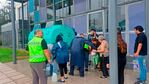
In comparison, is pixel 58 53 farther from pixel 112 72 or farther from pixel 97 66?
pixel 112 72

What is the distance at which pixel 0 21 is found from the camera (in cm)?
6888

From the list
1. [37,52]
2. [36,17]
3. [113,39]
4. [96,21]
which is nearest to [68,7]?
[96,21]

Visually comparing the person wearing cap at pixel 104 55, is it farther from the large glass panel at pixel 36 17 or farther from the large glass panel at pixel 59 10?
the large glass panel at pixel 36 17

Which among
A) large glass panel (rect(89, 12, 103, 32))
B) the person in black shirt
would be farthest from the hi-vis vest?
large glass panel (rect(89, 12, 103, 32))

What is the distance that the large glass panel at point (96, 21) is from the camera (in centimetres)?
1731

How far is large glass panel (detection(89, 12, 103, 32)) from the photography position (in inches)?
681

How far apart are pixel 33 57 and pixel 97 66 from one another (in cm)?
551

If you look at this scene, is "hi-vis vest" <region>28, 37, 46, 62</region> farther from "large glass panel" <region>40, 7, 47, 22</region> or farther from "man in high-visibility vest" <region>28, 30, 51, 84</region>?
"large glass panel" <region>40, 7, 47, 22</region>

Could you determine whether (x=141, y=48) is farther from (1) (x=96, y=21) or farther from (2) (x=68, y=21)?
(2) (x=68, y=21)

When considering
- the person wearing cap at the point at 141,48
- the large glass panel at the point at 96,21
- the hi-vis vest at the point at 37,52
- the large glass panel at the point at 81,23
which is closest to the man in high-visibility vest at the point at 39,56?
the hi-vis vest at the point at 37,52

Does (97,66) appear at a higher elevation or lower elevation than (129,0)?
lower

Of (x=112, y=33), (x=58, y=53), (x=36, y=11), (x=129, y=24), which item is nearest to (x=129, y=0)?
(x=129, y=24)

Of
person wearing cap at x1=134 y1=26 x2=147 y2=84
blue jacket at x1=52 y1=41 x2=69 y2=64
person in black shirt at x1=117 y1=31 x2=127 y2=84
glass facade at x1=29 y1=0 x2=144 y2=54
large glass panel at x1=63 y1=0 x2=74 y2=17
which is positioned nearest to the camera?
person in black shirt at x1=117 y1=31 x2=127 y2=84

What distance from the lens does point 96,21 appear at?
58.6 feet
